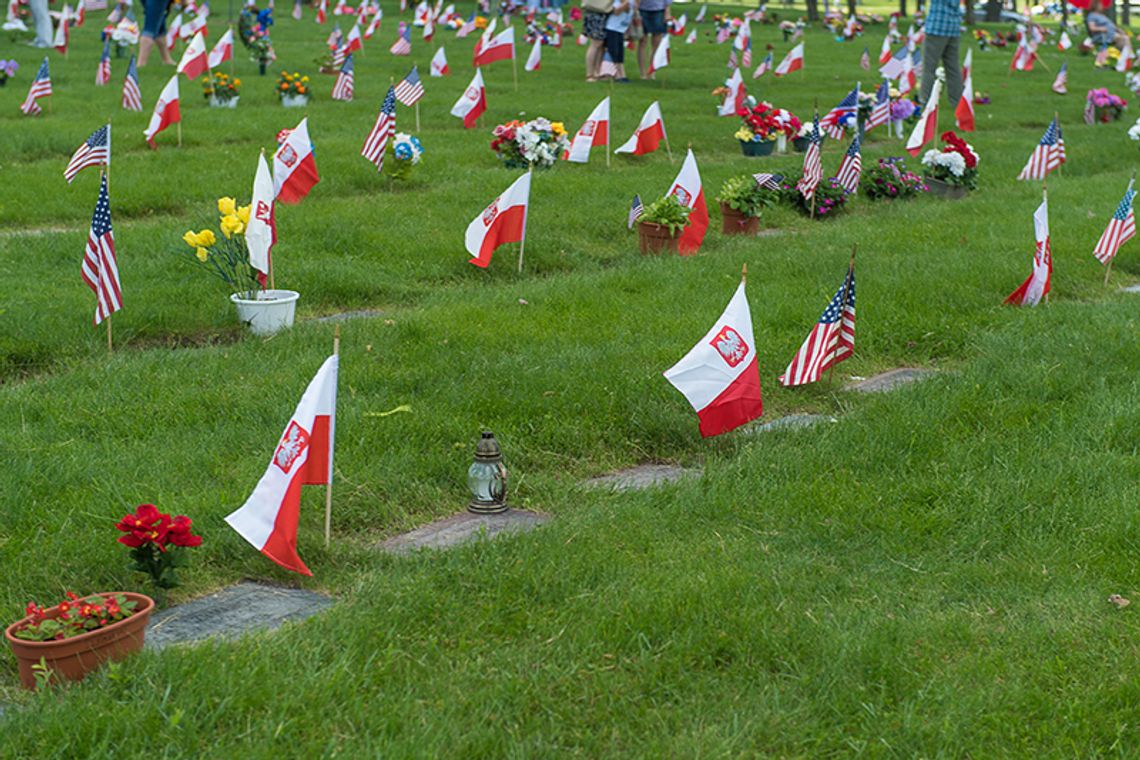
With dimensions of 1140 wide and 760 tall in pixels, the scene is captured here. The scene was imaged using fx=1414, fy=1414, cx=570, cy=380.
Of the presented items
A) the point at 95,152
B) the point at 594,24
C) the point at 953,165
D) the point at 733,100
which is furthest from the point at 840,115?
the point at 95,152

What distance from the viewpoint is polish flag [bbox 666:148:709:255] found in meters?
10.4

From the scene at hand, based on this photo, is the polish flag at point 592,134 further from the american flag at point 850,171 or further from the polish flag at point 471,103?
the polish flag at point 471,103

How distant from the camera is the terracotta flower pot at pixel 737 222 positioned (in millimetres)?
12148

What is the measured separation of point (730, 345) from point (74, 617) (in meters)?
3.21

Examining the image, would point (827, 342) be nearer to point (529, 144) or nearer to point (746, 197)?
point (746, 197)

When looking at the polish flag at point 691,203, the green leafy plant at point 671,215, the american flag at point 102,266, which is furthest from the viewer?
the green leafy plant at point 671,215

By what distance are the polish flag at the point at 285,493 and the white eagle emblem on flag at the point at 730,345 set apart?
2.09 m

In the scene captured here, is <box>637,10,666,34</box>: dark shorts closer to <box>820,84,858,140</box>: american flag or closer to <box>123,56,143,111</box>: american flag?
<box>820,84,858,140</box>: american flag

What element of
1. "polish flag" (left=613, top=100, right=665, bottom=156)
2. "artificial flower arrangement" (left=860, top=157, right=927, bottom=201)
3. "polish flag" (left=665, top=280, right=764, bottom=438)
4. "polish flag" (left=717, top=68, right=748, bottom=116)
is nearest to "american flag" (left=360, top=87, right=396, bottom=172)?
"polish flag" (left=613, top=100, right=665, bottom=156)

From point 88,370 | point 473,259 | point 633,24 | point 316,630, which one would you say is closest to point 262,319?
point 88,370

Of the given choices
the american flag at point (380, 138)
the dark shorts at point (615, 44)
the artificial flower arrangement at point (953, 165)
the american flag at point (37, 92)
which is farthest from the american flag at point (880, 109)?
the american flag at point (37, 92)

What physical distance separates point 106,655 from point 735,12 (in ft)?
162

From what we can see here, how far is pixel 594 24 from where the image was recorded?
A: 21.6 meters

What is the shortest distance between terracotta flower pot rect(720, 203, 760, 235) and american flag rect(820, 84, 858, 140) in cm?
426
